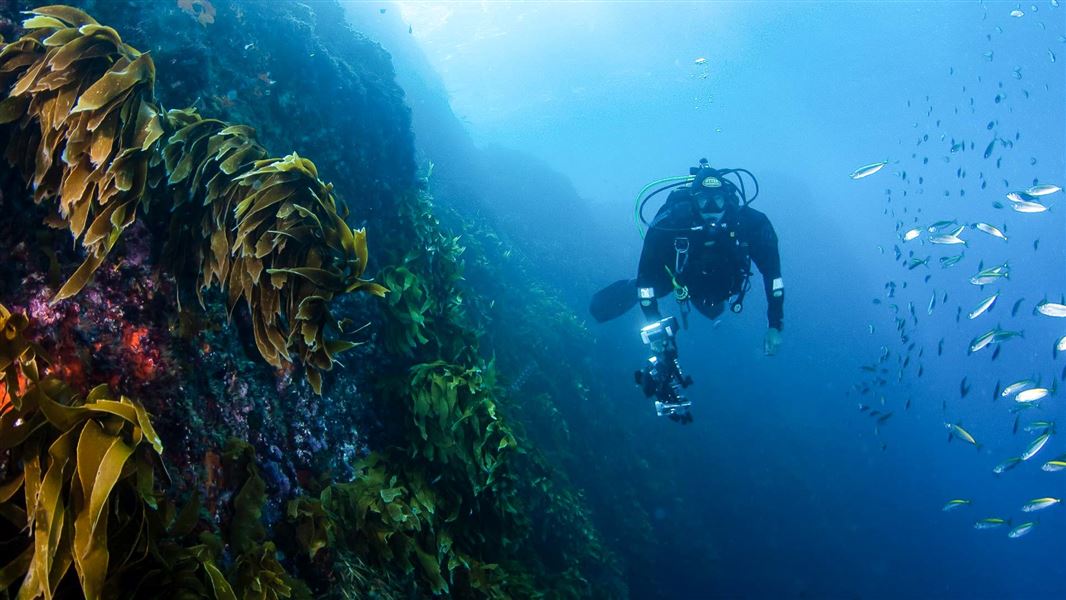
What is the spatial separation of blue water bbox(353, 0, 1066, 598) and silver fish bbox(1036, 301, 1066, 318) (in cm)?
684

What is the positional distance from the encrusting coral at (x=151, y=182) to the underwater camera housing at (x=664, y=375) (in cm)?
416

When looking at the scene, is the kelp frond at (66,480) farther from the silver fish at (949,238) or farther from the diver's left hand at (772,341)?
the silver fish at (949,238)

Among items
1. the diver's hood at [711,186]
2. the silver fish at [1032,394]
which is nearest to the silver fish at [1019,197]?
the silver fish at [1032,394]

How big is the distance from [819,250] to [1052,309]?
1417 inches

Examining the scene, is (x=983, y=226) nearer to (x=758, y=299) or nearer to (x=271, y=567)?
(x=271, y=567)

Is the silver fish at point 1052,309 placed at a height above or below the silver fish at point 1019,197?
below

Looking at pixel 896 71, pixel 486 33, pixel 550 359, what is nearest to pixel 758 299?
pixel 550 359

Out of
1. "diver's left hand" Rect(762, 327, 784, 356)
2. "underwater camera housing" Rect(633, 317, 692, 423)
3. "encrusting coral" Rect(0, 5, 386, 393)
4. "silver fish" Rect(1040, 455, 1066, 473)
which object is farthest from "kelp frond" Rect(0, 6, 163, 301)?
"silver fish" Rect(1040, 455, 1066, 473)

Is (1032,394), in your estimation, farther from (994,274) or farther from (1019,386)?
(994,274)

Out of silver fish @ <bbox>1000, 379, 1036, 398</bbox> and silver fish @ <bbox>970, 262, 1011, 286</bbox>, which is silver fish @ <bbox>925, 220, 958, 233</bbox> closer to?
silver fish @ <bbox>970, 262, 1011, 286</bbox>

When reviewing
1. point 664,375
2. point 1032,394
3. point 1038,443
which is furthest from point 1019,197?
point 664,375

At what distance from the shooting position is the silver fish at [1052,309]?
25.0 feet

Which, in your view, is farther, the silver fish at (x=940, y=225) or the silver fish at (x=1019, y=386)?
the silver fish at (x=940, y=225)

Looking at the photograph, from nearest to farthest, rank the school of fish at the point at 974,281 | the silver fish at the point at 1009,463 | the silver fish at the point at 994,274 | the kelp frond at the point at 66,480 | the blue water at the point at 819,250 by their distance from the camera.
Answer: the kelp frond at the point at 66,480, the silver fish at the point at 994,274, the silver fish at the point at 1009,463, the school of fish at the point at 974,281, the blue water at the point at 819,250
